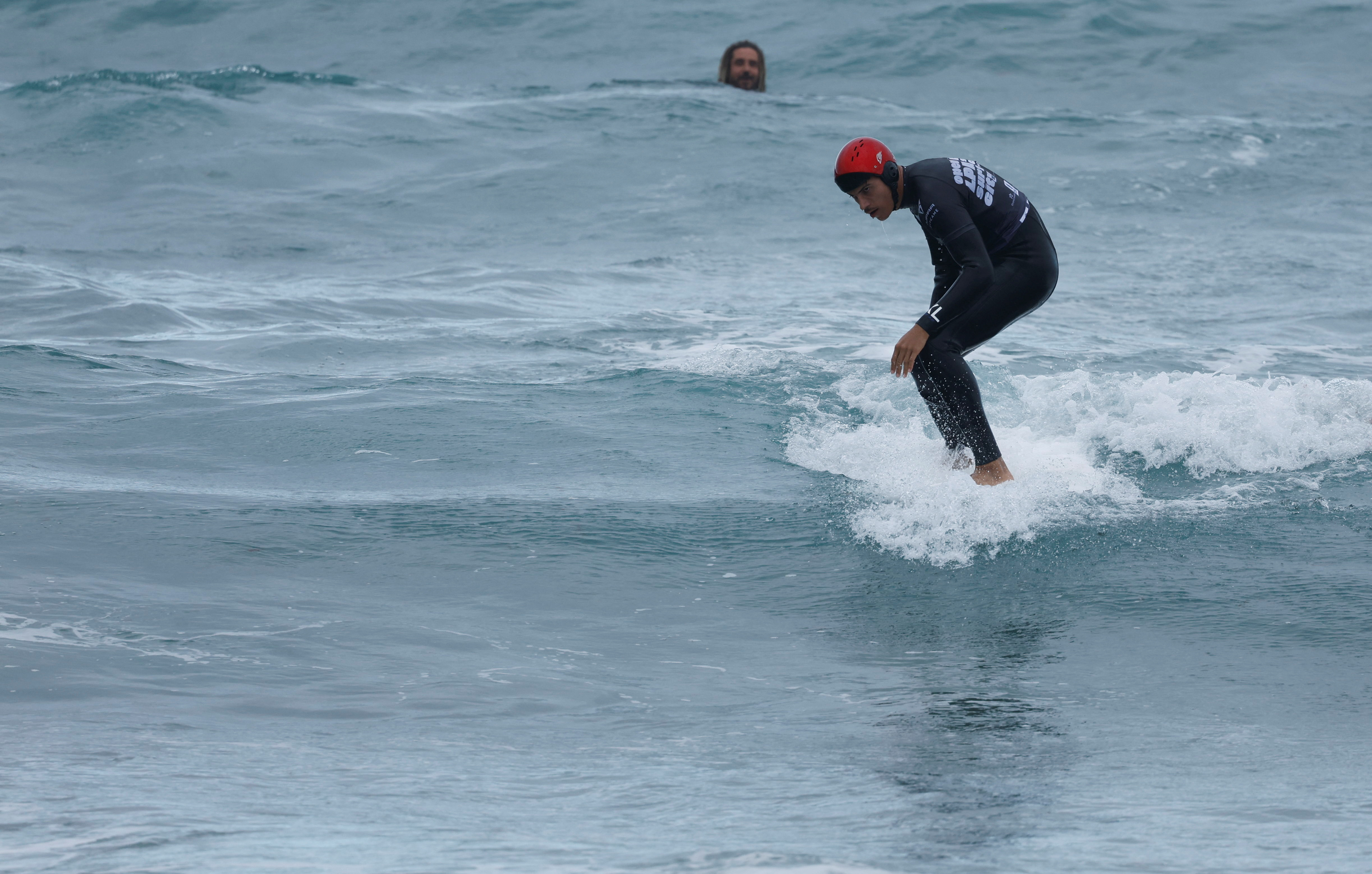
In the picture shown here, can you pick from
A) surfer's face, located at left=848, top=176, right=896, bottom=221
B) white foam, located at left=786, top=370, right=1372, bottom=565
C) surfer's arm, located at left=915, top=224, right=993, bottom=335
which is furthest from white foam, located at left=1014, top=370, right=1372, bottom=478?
surfer's face, located at left=848, top=176, right=896, bottom=221

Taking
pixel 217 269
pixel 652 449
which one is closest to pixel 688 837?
pixel 652 449

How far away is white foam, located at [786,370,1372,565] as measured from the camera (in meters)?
5.67

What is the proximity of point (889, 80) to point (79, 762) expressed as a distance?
19164 mm

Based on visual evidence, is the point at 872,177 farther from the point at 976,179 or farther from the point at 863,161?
the point at 976,179

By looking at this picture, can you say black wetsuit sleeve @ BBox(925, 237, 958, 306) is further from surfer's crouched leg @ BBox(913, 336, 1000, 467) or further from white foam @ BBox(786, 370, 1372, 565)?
white foam @ BBox(786, 370, 1372, 565)

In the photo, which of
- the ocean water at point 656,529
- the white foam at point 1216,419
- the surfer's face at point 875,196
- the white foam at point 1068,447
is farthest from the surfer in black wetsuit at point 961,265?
the white foam at point 1216,419

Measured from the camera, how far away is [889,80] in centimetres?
2084

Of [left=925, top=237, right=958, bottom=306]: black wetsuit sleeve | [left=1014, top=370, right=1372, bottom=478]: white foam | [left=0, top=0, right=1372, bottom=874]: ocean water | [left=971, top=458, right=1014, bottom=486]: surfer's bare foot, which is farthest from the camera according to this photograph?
[left=1014, top=370, right=1372, bottom=478]: white foam

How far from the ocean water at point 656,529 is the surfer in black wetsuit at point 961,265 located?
1.33 ft

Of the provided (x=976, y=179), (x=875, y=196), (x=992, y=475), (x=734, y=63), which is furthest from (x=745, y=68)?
(x=992, y=475)

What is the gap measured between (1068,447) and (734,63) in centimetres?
1152

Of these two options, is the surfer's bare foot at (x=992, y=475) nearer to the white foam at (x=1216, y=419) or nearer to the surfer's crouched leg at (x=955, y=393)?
the surfer's crouched leg at (x=955, y=393)

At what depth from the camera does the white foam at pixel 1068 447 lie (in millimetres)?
5672

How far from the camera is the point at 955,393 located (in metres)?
5.87
